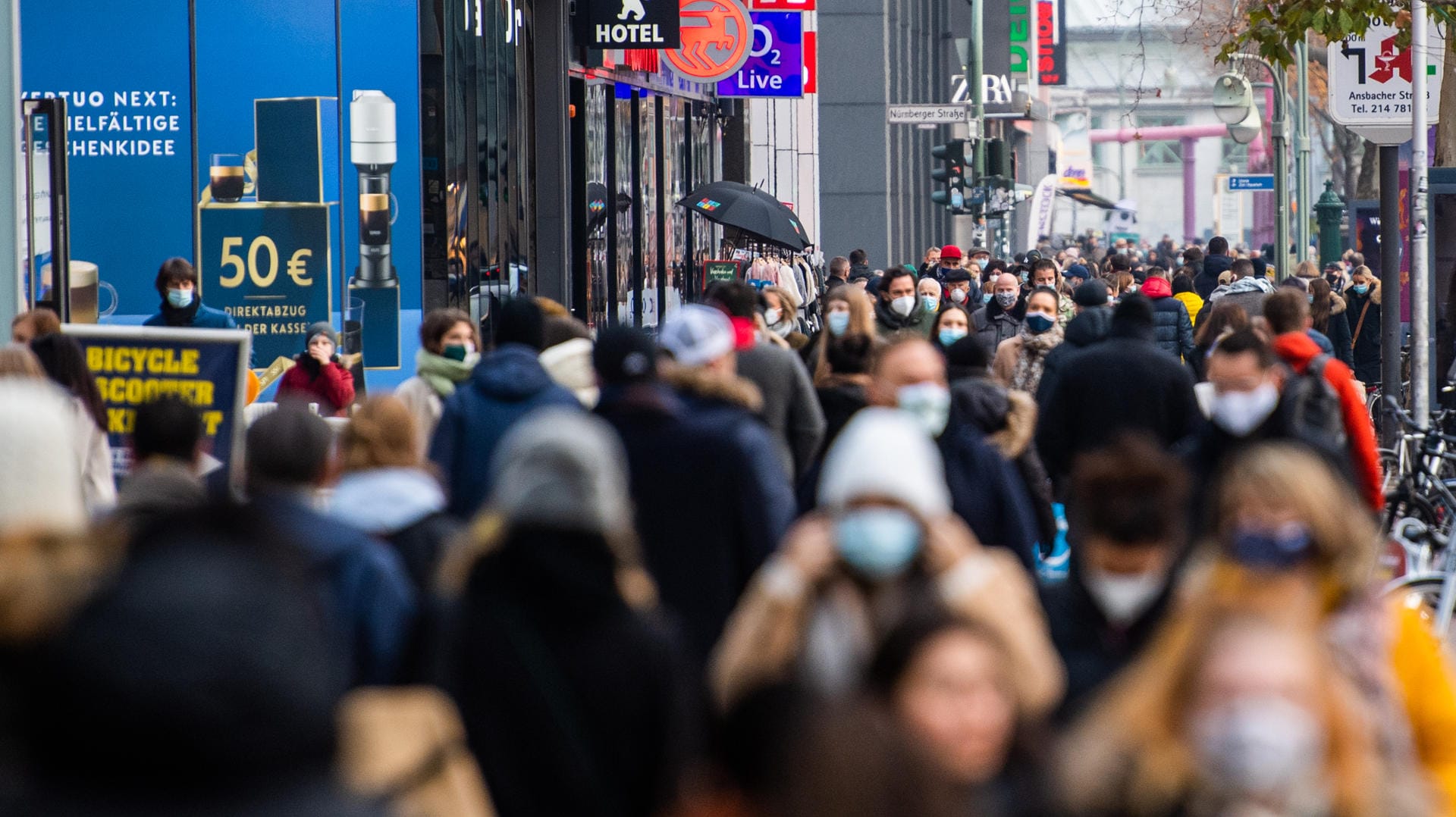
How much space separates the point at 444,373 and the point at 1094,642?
178 inches

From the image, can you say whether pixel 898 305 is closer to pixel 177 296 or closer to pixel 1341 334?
pixel 177 296

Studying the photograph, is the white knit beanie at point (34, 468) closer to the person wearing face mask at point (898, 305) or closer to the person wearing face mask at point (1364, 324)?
the person wearing face mask at point (898, 305)

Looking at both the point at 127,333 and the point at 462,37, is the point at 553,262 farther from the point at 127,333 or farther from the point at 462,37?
the point at 127,333

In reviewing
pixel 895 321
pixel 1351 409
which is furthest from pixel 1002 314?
pixel 1351 409

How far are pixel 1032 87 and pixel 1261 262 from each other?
53.3m

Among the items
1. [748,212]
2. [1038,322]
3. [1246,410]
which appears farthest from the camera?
[748,212]

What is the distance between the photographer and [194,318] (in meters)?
11.3

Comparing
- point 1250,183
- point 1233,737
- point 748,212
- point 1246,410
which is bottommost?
point 1233,737

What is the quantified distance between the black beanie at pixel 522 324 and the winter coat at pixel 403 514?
2.05 meters

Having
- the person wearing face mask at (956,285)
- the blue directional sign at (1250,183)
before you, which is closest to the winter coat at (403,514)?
the person wearing face mask at (956,285)

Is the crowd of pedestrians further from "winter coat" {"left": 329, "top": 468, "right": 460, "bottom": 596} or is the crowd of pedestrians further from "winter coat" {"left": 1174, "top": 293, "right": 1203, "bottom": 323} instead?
"winter coat" {"left": 1174, "top": 293, "right": 1203, "bottom": 323}

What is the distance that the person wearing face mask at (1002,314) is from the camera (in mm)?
16328

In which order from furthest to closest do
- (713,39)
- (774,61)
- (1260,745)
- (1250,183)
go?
(1250,183) → (774,61) → (713,39) → (1260,745)

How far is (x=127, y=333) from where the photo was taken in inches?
338
